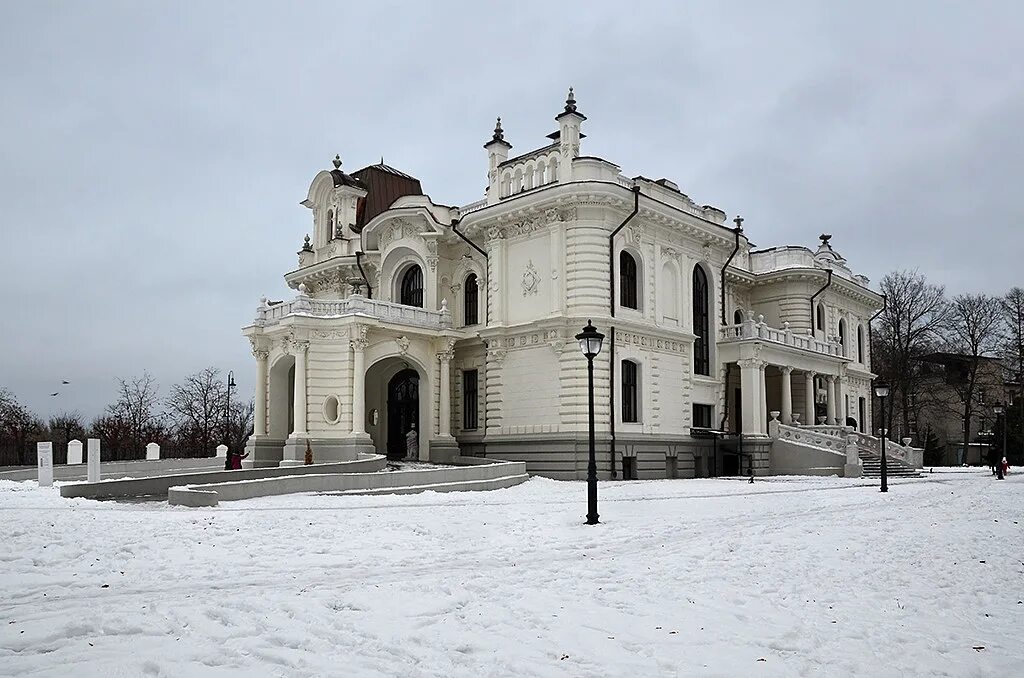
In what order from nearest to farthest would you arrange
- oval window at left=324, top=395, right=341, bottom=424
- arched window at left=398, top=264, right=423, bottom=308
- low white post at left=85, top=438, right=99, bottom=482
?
low white post at left=85, top=438, right=99, bottom=482, oval window at left=324, top=395, right=341, bottom=424, arched window at left=398, top=264, right=423, bottom=308

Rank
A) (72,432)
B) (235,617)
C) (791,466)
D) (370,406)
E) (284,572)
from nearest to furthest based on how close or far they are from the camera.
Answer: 1. (235,617)
2. (284,572)
3. (791,466)
4. (370,406)
5. (72,432)

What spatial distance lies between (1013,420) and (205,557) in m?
55.4

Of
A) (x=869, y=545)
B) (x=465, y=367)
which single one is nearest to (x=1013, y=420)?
(x=465, y=367)

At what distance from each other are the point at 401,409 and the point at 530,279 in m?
9.01

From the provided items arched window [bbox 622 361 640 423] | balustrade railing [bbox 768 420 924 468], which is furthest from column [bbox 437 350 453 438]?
balustrade railing [bbox 768 420 924 468]

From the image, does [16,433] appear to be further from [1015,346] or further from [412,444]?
[1015,346]

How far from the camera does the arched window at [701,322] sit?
3575 centimetres

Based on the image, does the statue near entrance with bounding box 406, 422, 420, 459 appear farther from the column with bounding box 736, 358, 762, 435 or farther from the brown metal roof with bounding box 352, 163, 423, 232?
the column with bounding box 736, 358, 762, 435

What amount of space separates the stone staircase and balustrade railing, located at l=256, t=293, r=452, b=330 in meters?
16.7

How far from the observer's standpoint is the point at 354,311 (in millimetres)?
31344

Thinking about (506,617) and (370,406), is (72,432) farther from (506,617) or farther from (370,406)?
(506,617)

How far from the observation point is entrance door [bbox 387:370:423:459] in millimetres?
36156

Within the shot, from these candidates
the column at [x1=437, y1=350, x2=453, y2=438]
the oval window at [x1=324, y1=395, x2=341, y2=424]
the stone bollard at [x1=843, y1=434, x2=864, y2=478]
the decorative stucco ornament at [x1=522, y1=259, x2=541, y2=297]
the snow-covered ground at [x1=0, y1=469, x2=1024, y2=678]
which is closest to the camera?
the snow-covered ground at [x1=0, y1=469, x2=1024, y2=678]

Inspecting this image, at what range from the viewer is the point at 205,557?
12086 mm
